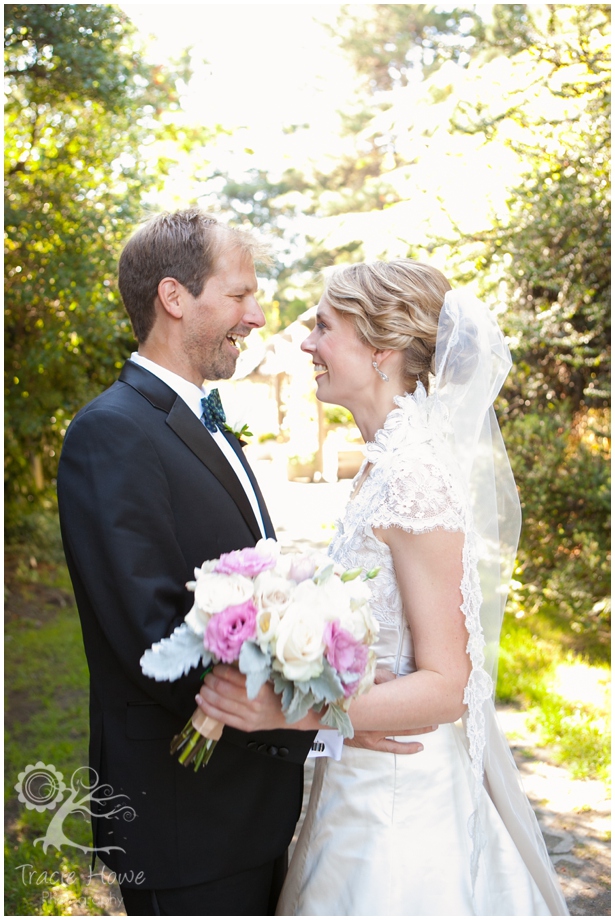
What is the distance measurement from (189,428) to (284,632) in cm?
89

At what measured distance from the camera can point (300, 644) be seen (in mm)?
1493

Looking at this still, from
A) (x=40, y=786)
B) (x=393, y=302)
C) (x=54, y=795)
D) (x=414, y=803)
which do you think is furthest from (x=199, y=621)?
(x=40, y=786)

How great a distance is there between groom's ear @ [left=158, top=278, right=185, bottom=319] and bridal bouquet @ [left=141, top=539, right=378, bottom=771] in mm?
1042

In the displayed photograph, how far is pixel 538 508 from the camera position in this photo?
6242mm

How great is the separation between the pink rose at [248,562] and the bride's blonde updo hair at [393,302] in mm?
1034

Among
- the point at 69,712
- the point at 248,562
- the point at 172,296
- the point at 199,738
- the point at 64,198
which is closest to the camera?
the point at 248,562

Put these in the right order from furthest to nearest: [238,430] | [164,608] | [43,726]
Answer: [43,726] < [238,430] < [164,608]

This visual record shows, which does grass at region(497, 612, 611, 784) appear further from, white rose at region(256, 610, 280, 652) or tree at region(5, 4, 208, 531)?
tree at region(5, 4, 208, 531)

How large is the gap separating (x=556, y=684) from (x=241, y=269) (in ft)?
14.8

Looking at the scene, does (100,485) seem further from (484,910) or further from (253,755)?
(484,910)

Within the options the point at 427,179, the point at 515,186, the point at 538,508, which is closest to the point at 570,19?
the point at 515,186

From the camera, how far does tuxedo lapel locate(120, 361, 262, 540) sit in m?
2.21

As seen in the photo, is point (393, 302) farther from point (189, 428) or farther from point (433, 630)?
point (433, 630)

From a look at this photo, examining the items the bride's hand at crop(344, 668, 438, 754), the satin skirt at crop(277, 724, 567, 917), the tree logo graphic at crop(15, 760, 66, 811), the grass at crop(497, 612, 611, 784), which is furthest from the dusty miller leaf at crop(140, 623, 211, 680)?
the grass at crop(497, 612, 611, 784)
